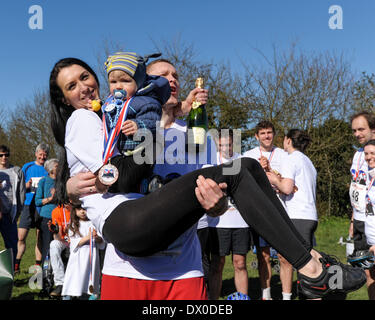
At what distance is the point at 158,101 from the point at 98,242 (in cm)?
310

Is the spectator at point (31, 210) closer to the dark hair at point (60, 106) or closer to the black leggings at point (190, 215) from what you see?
the dark hair at point (60, 106)

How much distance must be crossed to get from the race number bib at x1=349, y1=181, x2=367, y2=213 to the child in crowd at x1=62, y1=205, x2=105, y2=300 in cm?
286

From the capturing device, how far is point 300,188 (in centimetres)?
501

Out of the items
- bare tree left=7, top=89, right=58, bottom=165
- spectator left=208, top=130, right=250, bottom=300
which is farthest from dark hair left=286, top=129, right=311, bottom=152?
bare tree left=7, top=89, right=58, bottom=165

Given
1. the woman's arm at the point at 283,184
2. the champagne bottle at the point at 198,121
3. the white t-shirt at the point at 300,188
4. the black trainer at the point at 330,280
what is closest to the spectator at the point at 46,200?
the woman's arm at the point at 283,184

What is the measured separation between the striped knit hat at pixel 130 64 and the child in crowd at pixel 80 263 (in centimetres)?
283

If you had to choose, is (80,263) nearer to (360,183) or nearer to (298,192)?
(298,192)

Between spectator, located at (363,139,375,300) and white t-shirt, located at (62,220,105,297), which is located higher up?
spectator, located at (363,139,375,300)

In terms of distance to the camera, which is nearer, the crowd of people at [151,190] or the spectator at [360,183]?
the crowd of people at [151,190]

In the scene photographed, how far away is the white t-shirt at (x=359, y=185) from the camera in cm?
439

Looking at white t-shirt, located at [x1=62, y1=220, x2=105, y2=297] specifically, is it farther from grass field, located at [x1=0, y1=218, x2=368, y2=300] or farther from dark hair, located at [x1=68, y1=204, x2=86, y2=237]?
grass field, located at [x1=0, y1=218, x2=368, y2=300]

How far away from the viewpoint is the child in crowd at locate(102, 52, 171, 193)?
1891 mm

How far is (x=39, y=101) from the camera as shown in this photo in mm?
18781
